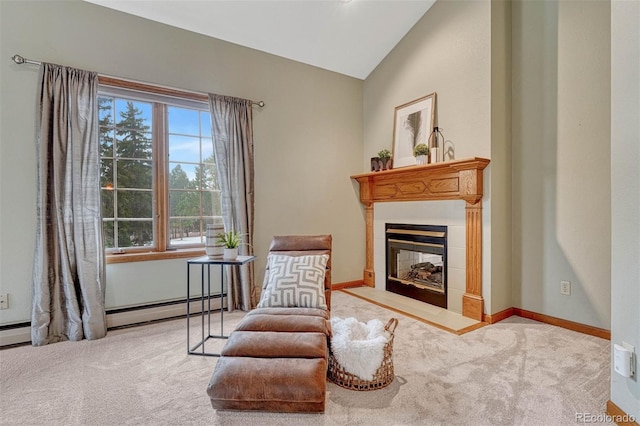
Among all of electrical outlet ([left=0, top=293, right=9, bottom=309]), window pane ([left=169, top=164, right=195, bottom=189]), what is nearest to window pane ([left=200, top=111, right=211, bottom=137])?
window pane ([left=169, top=164, right=195, bottom=189])

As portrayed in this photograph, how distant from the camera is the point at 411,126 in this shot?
Result: 3670 mm

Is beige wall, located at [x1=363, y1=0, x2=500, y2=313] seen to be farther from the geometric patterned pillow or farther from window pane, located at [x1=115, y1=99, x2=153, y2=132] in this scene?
window pane, located at [x1=115, y1=99, x2=153, y2=132]

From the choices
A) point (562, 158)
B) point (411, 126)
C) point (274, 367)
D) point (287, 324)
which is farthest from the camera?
point (411, 126)

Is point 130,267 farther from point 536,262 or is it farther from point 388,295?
point 536,262

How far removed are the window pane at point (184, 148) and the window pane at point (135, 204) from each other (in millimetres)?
485

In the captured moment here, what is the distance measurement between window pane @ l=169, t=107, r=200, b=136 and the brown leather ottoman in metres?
2.40

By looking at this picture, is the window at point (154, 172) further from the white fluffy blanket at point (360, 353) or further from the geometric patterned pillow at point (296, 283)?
the white fluffy blanket at point (360, 353)

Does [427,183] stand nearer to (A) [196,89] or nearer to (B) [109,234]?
(A) [196,89]

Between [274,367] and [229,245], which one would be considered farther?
[229,245]

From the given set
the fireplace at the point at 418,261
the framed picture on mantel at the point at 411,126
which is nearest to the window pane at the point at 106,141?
the framed picture on mantel at the point at 411,126

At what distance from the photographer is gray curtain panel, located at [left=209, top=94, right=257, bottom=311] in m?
3.25

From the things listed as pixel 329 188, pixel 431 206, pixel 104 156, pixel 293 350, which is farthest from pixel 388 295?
pixel 104 156

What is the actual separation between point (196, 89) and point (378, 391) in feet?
10.6

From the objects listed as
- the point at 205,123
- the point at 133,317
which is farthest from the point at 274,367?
the point at 205,123
